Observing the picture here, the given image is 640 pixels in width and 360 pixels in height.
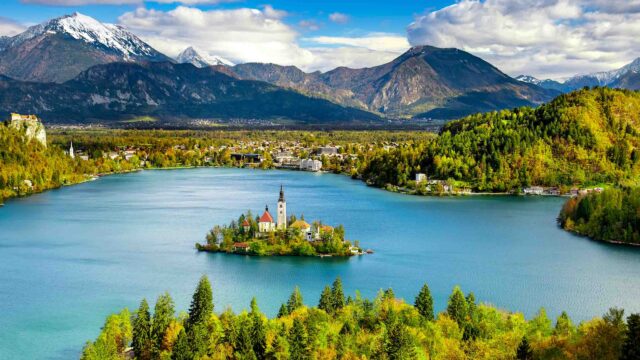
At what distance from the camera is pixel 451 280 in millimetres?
20484

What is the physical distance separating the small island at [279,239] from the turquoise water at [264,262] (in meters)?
0.56

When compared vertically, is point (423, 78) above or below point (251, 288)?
above

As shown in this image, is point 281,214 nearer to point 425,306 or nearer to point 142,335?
point 425,306

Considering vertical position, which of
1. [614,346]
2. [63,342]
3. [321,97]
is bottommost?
[63,342]

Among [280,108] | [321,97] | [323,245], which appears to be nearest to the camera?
[323,245]

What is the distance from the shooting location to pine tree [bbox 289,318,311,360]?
12.6 metres

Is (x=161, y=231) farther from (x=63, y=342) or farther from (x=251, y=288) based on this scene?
(x=63, y=342)

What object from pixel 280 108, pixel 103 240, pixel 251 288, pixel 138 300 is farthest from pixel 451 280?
pixel 280 108

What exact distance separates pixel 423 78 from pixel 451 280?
6984 inches

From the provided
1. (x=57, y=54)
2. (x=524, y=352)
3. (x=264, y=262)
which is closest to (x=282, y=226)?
(x=264, y=262)

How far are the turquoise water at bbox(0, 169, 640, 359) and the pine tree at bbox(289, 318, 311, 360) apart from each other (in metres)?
4.55

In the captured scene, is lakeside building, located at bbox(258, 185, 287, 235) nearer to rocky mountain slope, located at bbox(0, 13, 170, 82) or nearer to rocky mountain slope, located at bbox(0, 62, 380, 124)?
rocky mountain slope, located at bbox(0, 62, 380, 124)

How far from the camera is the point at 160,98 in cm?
14775

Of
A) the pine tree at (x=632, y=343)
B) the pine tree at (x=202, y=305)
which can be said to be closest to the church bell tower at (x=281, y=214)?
the pine tree at (x=202, y=305)
